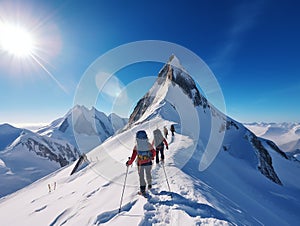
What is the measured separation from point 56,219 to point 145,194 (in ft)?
13.1

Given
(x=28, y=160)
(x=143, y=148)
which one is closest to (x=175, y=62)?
(x=143, y=148)

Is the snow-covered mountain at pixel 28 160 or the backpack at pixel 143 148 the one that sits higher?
the backpack at pixel 143 148

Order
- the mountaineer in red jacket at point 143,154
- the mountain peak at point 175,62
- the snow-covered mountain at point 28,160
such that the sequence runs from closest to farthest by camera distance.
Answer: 1. the mountaineer in red jacket at point 143,154
2. the mountain peak at point 175,62
3. the snow-covered mountain at point 28,160

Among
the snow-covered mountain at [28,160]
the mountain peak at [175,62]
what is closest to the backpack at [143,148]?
the mountain peak at [175,62]

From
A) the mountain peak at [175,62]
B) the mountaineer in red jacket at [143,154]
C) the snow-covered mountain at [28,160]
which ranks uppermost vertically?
the mountain peak at [175,62]

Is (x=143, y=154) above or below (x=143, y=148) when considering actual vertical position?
below

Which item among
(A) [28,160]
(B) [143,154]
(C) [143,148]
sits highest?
(C) [143,148]

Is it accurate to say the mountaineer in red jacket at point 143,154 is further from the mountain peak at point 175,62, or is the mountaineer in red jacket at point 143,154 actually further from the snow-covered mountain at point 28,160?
the snow-covered mountain at point 28,160

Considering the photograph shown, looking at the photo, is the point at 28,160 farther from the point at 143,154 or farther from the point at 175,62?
the point at 143,154

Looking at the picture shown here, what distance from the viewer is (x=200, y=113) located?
46344 mm

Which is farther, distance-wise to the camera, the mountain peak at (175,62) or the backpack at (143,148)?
the mountain peak at (175,62)

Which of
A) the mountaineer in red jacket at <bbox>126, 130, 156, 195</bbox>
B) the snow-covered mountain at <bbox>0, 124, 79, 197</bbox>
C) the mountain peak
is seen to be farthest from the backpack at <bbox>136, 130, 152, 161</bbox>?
the snow-covered mountain at <bbox>0, 124, 79, 197</bbox>

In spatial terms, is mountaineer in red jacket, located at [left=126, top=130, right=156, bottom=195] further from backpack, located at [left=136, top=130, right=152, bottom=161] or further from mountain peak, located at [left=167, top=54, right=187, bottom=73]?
mountain peak, located at [left=167, top=54, right=187, bottom=73]

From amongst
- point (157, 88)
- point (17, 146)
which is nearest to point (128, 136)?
point (157, 88)
